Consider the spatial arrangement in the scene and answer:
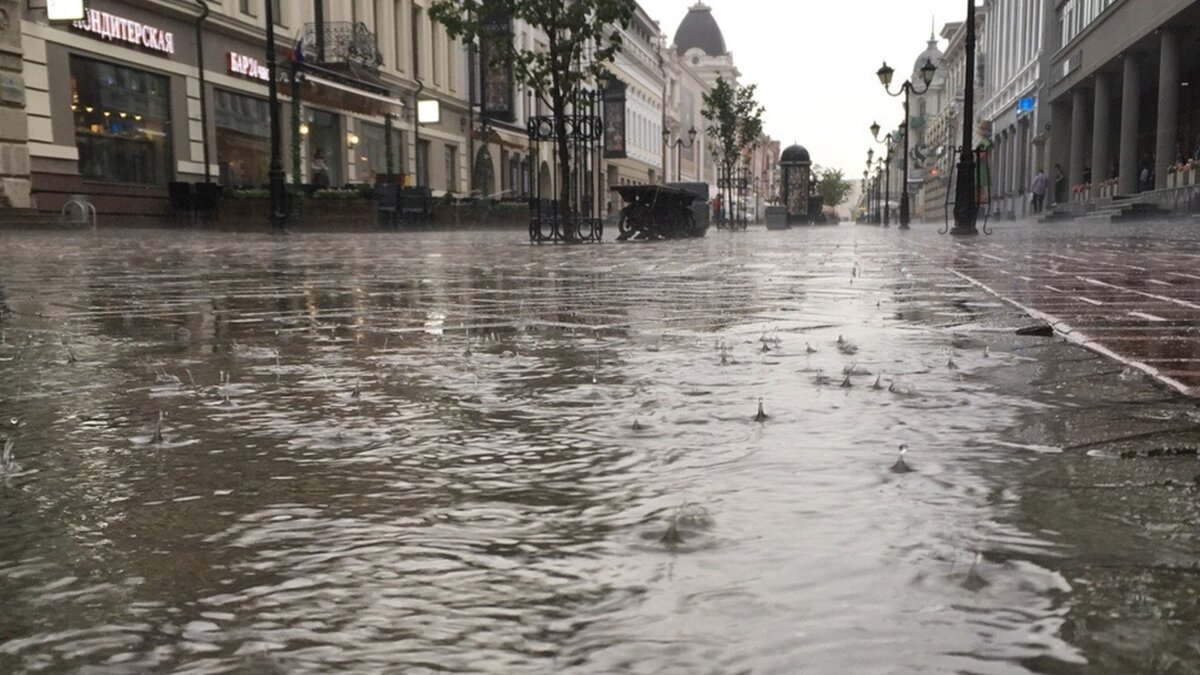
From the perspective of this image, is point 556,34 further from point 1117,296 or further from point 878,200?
point 878,200

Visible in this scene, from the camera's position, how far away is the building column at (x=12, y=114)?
63.2 ft

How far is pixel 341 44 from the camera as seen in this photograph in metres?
31.1

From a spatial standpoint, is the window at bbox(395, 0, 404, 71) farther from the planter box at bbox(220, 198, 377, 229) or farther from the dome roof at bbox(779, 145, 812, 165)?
the dome roof at bbox(779, 145, 812, 165)

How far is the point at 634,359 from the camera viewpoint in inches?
139

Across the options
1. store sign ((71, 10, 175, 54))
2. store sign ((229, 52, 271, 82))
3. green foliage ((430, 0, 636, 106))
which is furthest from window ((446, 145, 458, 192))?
green foliage ((430, 0, 636, 106))

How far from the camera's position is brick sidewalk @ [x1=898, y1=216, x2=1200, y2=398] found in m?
3.38

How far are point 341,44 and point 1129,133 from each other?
883 inches

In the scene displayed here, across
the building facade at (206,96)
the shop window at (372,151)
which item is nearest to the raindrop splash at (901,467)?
the building facade at (206,96)

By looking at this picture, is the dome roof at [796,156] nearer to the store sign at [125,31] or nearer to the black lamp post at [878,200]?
the black lamp post at [878,200]

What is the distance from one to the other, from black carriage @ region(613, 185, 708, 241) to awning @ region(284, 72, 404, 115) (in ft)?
39.0

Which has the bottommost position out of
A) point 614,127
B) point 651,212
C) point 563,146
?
point 651,212

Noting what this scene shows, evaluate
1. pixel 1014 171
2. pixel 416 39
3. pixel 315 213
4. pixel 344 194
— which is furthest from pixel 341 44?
pixel 1014 171

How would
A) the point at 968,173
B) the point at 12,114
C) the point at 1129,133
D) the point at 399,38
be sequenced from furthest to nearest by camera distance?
the point at 399,38
the point at 1129,133
the point at 968,173
the point at 12,114

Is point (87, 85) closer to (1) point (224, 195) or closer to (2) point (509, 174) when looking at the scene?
(1) point (224, 195)
